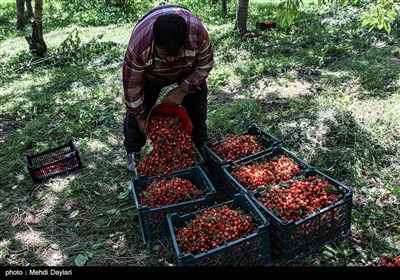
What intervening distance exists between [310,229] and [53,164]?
9.56 ft

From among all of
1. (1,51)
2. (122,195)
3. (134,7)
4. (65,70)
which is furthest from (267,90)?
(134,7)

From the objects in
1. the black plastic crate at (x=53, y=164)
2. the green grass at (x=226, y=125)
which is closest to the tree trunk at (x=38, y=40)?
the green grass at (x=226, y=125)

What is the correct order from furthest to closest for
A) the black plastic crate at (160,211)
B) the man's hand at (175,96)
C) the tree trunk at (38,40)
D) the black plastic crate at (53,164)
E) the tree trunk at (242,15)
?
the tree trunk at (38,40), the tree trunk at (242,15), the black plastic crate at (53,164), the man's hand at (175,96), the black plastic crate at (160,211)

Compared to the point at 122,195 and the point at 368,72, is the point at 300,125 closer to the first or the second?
the point at 368,72

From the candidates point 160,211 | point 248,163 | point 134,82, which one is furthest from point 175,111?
point 160,211

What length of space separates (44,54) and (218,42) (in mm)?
4064

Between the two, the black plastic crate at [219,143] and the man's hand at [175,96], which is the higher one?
the man's hand at [175,96]

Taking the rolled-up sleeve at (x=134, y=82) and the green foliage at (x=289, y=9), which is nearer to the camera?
the rolled-up sleeve at (x=134, y=82)

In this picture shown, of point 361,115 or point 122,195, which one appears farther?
point 361,115

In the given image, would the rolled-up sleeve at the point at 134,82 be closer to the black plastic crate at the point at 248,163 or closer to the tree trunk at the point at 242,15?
the black plastic crate at the point at 248,163

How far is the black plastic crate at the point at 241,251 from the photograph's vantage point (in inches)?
104

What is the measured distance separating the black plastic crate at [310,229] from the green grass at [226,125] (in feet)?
0.30

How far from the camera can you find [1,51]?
10.6 m

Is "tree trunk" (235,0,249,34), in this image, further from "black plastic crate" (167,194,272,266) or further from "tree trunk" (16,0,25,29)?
"tree trunk" (16,0,25,29)
